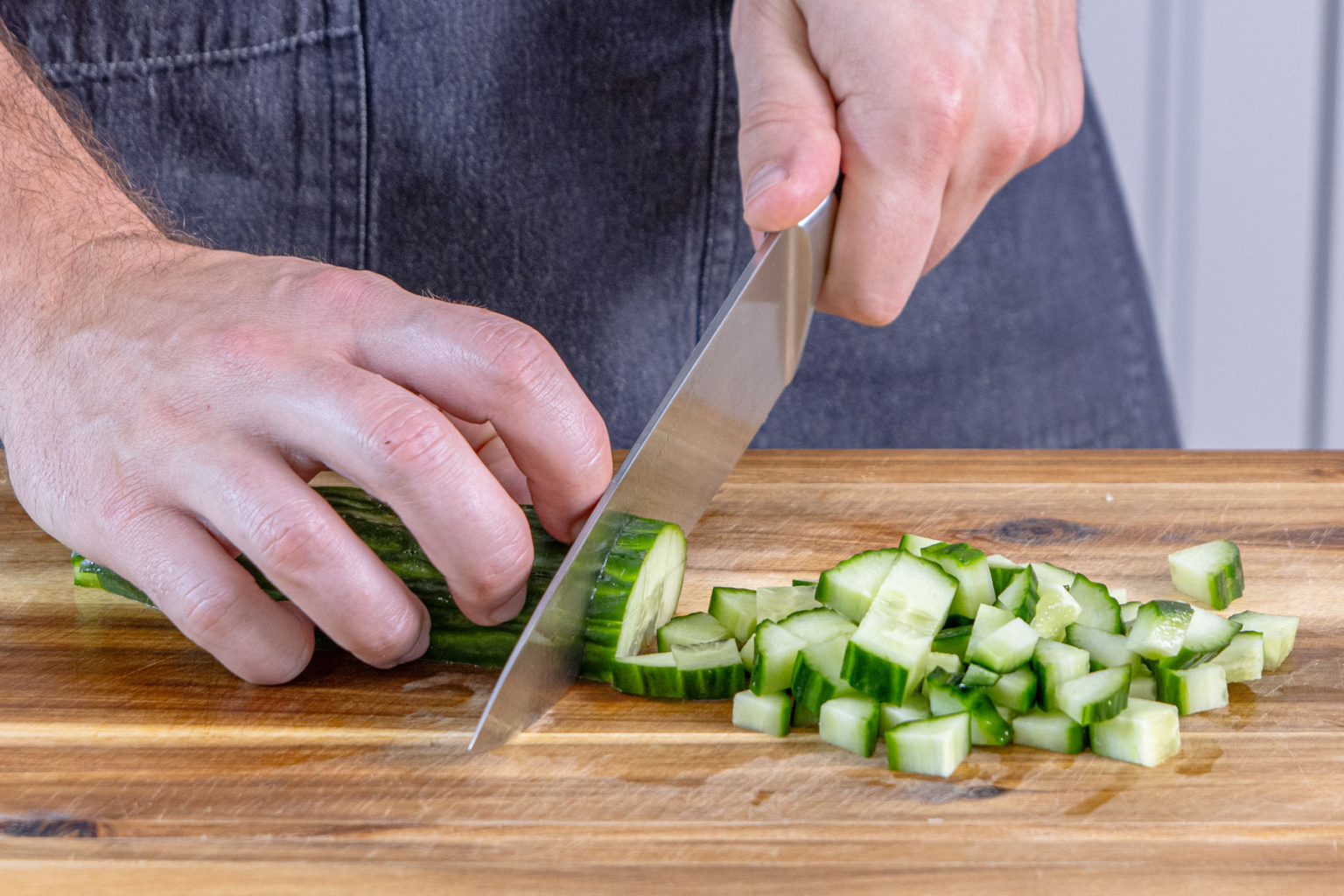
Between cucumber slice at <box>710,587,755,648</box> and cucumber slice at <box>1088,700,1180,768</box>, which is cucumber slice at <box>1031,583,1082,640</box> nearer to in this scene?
cucumber slice at <box>1088,700,1180,768</box>

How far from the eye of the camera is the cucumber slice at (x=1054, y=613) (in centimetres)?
136

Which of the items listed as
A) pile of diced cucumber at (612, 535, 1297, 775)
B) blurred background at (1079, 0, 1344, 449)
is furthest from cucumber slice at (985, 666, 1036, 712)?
blurred background at (1079, 0, 1344, 449)

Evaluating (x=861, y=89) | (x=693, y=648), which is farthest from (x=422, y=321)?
(x=861, y=89)

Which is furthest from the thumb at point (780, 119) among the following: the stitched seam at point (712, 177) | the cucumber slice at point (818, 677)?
the cucumber slice at point (818, 677)

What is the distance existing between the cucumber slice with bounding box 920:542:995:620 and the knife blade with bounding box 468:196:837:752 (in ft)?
1.16

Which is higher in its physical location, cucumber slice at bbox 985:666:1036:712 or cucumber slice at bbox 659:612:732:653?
cucumber slice at bbox 659:612:732:653

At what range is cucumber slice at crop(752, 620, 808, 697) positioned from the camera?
49.6 inches

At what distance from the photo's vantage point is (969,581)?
1411 millimetres

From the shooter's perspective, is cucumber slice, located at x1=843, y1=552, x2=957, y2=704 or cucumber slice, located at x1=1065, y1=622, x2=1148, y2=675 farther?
cucumber slice, located at x1=1065, y1=622, x2=1148, y2=675

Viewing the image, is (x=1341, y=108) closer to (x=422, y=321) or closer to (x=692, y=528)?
(x=692, y=528)

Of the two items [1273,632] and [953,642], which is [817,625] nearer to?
[953,642]

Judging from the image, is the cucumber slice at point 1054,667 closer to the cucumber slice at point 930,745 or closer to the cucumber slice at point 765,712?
the cucumber slice at point 930,745

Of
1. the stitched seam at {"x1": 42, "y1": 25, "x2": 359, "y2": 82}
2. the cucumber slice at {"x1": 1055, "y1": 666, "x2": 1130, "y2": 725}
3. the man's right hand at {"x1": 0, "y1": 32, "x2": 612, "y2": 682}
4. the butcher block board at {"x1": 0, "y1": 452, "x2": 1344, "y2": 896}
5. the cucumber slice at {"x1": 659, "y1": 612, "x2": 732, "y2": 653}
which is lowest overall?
the butcher block board at {"x1": 0, "y1": 452, "x2": 1344, "y2": 896}

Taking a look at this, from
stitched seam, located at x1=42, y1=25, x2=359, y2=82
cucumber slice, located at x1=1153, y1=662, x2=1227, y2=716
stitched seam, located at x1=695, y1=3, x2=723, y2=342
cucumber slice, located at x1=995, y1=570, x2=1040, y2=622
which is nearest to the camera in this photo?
cucumber slice, located at x1=1153, y1=662, x2=1227, y2=716
